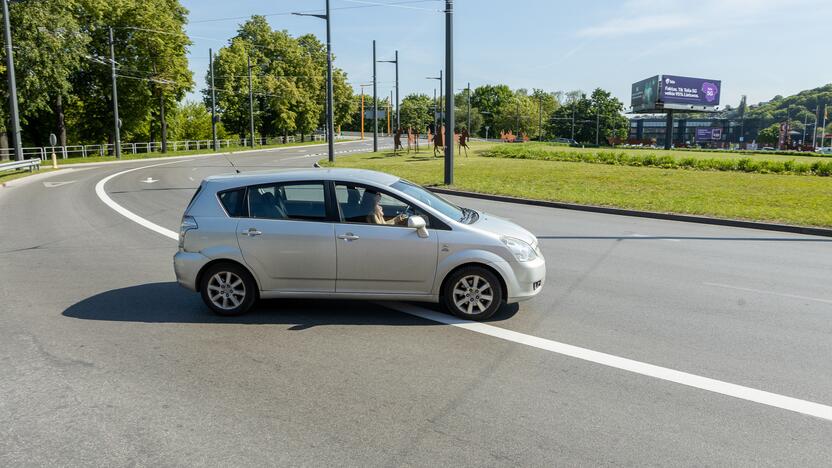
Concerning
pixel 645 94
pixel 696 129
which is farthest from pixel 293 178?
pixel 696 129

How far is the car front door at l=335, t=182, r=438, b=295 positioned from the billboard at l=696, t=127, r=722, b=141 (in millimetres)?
170666

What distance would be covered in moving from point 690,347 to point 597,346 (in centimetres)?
86

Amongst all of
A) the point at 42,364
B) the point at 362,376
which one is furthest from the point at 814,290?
the point at 42,364

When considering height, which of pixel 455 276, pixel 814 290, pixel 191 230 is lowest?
pixel 814 290

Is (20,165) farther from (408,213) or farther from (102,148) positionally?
(408,213)

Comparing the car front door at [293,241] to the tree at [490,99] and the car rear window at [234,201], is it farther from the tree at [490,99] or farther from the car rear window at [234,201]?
the tree at [490,99]

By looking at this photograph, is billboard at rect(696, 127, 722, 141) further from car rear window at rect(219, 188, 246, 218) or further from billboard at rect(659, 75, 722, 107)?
car rear window at rect(219, 188, 246, 218)

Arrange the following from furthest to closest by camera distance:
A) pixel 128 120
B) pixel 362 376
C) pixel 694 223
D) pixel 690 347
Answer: pixel 128 120
pixel 694 223
pixel 690 347
pixel 362 376

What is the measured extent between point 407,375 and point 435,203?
255 centimetres

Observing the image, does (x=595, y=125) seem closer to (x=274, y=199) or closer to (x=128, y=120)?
(x=128, y=120)

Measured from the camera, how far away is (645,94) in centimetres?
8106

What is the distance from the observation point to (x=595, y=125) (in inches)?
5143

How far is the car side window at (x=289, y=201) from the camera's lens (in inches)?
261

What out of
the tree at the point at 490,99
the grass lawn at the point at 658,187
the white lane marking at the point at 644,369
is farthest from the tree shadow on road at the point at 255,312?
the tree at the point at 490,99
